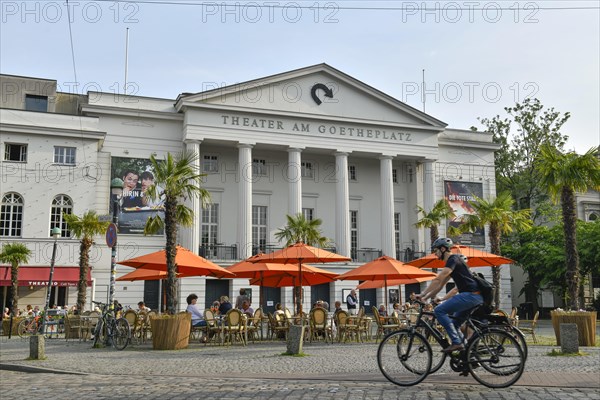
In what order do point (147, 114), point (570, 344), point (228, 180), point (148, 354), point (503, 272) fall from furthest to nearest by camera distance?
point (503, 272) → point (228, 180) → point (147, 114) → point (148, 354) → point (570, 344)

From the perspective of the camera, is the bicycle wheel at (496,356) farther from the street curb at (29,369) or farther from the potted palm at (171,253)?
the potted palm at (171,253)

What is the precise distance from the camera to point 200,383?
9.75 m

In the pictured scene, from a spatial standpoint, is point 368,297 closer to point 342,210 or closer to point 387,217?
point 387,217

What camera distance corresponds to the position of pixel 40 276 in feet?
112

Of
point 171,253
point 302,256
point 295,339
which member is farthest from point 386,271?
point 171,253

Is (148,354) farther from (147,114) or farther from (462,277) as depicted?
(147,114)

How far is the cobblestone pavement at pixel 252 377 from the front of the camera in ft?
27.1

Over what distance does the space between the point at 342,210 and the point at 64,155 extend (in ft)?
57.1

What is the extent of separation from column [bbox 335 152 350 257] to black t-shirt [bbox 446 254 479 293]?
33.8 meters

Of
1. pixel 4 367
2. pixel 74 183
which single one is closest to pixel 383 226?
pixel 74 183

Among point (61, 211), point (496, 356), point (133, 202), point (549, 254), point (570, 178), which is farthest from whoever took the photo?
point (549, 254)

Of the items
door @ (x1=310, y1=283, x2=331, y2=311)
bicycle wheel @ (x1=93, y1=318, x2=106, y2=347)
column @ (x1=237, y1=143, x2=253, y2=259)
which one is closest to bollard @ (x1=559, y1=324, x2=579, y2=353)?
bicycle wheel @ (x1=93, y1=318, x2=106, y2=347)

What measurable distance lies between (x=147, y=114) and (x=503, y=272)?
2779cm

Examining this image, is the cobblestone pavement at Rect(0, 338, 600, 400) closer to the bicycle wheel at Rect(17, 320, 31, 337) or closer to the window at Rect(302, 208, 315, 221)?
the bicycle wheel at Rect(17, 320, 31, 337)
